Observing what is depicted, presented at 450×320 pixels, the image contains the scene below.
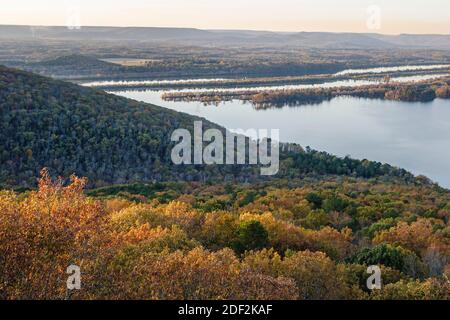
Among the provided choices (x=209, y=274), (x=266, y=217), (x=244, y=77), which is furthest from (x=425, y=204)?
(x=244, y=77)

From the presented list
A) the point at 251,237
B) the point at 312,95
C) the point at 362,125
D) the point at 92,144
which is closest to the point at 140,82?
the point at 312,95

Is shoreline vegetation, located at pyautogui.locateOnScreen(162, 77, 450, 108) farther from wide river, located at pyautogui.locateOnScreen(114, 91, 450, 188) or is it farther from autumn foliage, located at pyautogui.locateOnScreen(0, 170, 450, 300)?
autumn foliage, located at pyautogui.locateOnScreen(0, 170, 450, 300)

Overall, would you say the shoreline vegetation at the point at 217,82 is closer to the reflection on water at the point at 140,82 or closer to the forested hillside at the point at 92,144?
the reflection on water at the point at 140,82

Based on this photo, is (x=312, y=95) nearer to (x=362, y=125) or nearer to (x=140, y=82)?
(x=362, y=125)

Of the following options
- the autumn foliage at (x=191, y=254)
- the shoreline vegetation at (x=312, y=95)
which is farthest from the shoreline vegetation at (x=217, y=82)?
the autumn foliage at (x=191, y=254)

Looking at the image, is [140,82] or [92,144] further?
[140,82]

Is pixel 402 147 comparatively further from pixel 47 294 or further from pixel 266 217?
pixel 47 294

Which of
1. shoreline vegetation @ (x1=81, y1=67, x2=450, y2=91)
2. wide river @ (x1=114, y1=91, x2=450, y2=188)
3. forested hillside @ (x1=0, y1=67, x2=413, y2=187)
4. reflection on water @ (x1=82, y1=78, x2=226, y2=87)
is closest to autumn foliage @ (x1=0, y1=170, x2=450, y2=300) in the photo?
forested hillside @ (x1=0, y1=67, x2=413, y2=187)
